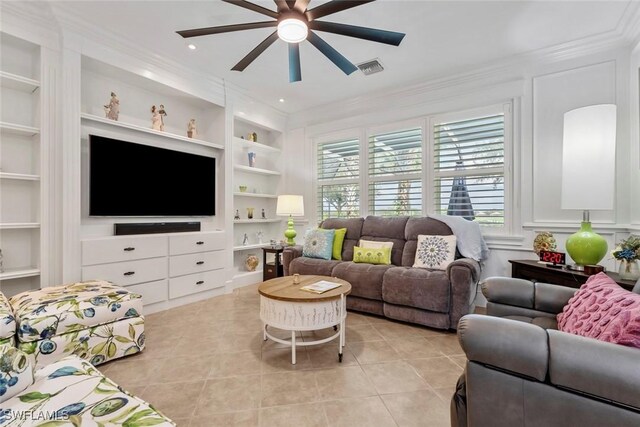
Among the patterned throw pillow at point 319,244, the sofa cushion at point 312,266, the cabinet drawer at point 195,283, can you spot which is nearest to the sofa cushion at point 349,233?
the patterned throw pillow at point 319,244

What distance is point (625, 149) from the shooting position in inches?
108

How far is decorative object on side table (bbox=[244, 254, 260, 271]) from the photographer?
180 inches

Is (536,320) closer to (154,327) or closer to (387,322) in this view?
(387,322)

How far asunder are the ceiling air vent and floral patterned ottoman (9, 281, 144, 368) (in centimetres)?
333

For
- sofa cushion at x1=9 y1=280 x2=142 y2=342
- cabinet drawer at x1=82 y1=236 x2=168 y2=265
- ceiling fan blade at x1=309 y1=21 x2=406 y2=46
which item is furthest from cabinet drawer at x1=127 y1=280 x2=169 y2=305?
ceiling fan blade at x1=309 y1=21 x2=406 y2=46

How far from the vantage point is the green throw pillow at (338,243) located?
151 inches

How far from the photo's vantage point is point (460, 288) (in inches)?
104

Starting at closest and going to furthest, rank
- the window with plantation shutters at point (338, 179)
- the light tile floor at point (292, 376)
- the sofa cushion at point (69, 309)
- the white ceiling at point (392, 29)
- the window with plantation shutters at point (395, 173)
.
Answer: the light tile floor at point (292, 376)
the sofa cushion at point (69, 309)
the white ceiling at point (392, 29)
the window with plantation shutters at point (395, 173)
the window with plantation shutters at point (338, 179)

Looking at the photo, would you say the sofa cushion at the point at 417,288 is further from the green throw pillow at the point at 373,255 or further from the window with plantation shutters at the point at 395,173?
the window with plantation shutters at the point at 395,173

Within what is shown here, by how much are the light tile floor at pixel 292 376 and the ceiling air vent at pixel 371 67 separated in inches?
113

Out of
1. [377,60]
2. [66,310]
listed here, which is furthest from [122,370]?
[377,60]

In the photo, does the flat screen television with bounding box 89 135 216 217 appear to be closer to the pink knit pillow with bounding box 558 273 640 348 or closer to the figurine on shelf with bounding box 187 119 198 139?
the figurine on shelf with bounding box 187 119 198 139

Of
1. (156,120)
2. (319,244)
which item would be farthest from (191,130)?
(319,244)

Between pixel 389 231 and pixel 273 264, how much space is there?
180 cm
